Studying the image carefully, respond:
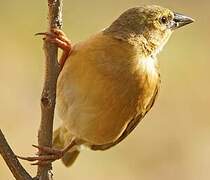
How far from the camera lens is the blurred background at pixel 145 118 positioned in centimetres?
821

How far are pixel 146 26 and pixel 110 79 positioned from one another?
1.64ft

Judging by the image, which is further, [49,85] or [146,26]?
[146,26]

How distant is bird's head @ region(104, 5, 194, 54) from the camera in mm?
4383

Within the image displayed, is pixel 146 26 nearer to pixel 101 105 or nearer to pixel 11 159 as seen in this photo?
pixel 101 105

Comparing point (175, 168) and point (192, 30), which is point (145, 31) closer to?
point (175, 168)

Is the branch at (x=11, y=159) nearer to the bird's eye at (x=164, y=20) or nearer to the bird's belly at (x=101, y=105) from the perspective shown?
A: the bird's belly at (x=101, y=105)

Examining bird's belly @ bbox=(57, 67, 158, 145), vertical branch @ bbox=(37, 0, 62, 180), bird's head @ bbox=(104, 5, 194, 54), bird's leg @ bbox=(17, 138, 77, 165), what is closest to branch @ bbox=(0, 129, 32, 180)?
vertical branch @ bbox=(37, 0, 62, 180)

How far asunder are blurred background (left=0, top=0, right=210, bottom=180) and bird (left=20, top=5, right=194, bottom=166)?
10.9 feet

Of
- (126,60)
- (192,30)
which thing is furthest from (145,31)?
(192,30)

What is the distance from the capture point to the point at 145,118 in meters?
8.85

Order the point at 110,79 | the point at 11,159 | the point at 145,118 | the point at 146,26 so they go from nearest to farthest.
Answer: the point at 11,159 → the point at 110,79 → the point at 146,26 → the point at 145,118

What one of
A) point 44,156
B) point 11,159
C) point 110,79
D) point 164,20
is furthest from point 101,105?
point 11,159

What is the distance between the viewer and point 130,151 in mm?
8516

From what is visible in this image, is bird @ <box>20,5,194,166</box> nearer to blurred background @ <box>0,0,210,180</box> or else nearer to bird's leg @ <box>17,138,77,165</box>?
bird's leg @ <box>17,138,77,165</box>
